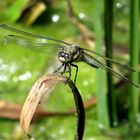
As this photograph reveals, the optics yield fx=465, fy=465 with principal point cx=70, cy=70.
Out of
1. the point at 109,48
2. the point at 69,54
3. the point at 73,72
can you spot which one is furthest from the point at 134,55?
the point at 69,54

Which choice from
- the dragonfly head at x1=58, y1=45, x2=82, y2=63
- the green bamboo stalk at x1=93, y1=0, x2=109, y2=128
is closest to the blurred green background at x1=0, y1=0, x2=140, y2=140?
the green bamboo stalk at x1=93, y1=0, x2=109, y2=128

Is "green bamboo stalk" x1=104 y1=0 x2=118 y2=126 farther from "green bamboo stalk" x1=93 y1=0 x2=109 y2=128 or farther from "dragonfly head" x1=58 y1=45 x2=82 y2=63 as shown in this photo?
"dragonfly head" x1=58 y1=45 x2=82 y2=63

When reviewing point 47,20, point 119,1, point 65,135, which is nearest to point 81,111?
point 65,135

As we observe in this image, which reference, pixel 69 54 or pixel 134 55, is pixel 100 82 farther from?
pixel 69 54

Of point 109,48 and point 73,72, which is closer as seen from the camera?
point 109,48

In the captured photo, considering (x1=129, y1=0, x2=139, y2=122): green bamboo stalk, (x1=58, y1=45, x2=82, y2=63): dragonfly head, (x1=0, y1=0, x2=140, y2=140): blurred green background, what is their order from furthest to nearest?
(x1=0, y1=0, x2=140, y2=140): blurred green background → (x1=129, y1=0, x2=139, y2=122): green bamboo stalk → (x1=58, y1=45, x2=82, y2=63): dragonfly head

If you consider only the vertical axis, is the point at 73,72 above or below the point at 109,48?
below

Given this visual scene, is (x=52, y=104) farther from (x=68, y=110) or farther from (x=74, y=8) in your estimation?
(x=74, y=8)
